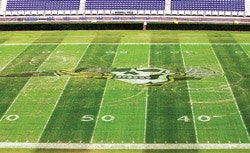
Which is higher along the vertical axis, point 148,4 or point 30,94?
point 148,4

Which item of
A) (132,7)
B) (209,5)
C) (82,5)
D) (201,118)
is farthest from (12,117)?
(209,5)

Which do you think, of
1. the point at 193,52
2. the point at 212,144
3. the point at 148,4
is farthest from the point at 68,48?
the point at 212,144

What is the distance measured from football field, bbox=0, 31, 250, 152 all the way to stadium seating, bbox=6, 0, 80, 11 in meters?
17.6

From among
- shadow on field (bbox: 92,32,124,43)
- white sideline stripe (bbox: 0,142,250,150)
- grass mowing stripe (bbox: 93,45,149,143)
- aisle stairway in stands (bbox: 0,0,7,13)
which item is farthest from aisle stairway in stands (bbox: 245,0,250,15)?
white sideline stripe (bbox: 0,142,250,150)

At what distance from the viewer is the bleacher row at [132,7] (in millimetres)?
78125

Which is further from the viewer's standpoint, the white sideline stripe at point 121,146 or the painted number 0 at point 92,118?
the painted number 0 at point 92,118

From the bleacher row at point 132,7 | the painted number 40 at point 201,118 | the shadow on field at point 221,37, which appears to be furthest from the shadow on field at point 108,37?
the painted number 40 at point 201,118

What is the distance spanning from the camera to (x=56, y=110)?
3975 centimetres

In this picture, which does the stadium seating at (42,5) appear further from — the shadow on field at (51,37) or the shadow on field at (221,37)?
the shadow on field at (221,37)

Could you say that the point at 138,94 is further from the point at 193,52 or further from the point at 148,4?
the point at 148,4

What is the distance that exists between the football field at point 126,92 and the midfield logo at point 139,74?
101 millimetres

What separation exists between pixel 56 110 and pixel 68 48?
20.9 meters

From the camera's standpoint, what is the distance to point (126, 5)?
7944 centimetres

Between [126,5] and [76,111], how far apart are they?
4291 cm
